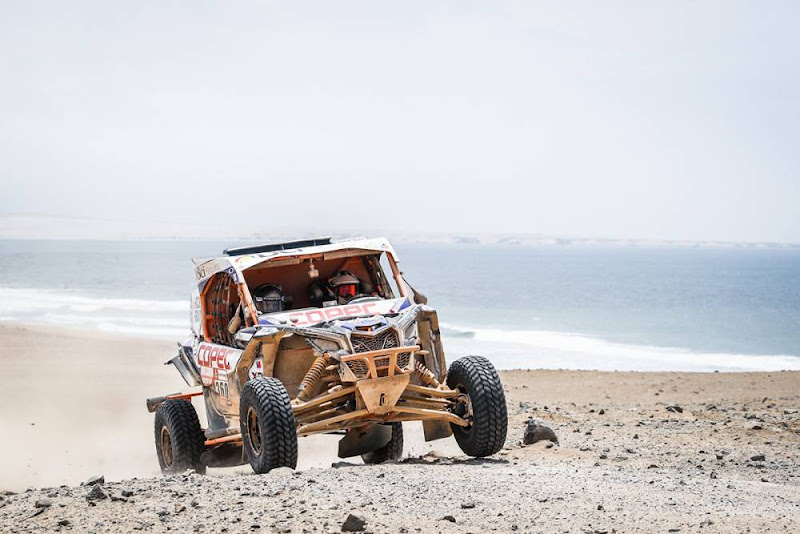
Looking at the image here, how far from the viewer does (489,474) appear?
8555mm

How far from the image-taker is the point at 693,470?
9.81m

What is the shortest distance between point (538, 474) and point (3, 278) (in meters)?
89.9

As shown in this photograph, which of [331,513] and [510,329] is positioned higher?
[331,513]

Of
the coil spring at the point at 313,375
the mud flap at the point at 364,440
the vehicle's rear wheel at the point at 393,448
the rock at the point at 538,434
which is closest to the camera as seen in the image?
the coil spring at the point at 313,375

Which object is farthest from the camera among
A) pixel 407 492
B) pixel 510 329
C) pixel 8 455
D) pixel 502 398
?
pixel 510 329

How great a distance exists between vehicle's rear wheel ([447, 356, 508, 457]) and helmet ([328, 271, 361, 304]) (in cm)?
174

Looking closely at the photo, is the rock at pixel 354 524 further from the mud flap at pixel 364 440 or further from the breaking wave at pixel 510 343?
the breaking wave at pixel 510 343

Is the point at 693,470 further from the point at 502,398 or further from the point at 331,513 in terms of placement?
the point at 331,513

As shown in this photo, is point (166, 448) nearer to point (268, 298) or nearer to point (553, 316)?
point (268, 298)

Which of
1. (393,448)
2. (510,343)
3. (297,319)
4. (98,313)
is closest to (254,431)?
(297,319)

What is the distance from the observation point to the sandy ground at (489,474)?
6.92 meters

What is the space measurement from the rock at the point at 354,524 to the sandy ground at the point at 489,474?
3.3 inches

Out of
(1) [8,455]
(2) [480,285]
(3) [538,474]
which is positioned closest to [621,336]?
(1) [8,455]

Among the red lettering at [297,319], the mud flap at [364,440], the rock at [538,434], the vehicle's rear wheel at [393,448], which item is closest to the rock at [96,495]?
the red lettering at [297,319]
